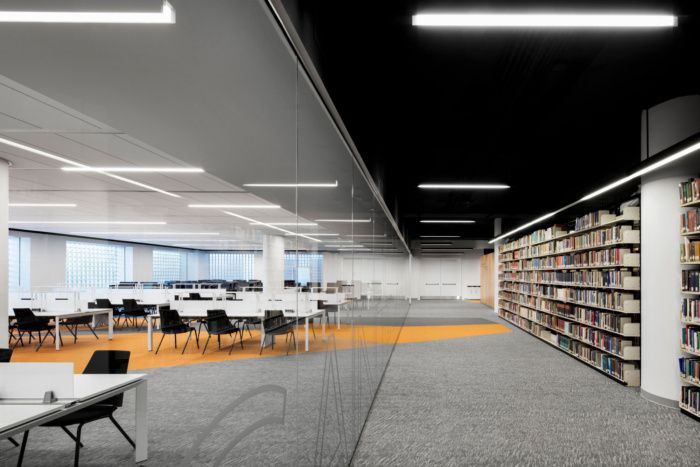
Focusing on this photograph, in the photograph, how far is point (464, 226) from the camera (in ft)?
55.7

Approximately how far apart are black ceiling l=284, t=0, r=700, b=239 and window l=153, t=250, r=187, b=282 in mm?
1027

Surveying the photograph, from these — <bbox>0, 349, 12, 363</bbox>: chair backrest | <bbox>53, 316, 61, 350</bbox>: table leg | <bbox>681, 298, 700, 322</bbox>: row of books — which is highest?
<bbox>53, 316, 61, 350</bbox>: table leg

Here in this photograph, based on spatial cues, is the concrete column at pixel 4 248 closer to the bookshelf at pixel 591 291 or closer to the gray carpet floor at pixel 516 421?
the gray carpet floor at pixel 516 421

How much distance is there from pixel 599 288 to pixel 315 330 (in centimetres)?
674

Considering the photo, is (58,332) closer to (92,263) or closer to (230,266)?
(92,263)

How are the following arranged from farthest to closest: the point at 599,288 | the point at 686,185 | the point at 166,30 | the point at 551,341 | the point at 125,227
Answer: the point at 551,341 < the point at 599,288 < the point at 686,185 < the point at 166,30 < the point at 125,227

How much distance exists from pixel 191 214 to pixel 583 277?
8196 millimetres

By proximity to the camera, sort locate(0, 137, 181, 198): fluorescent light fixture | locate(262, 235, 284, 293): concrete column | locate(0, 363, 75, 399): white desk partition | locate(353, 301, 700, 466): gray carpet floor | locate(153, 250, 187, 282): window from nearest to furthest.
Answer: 1. locate(0, 137, 181, 198): fluorescent light fixture
2. locate(0, 363, 75, 399): white desk partition
3. locate(153, 250, 187, 282): window
4. locate(262, 235, 284, 293): concrete column
5. locate(353, 301, 700, 466): gray carpet floor

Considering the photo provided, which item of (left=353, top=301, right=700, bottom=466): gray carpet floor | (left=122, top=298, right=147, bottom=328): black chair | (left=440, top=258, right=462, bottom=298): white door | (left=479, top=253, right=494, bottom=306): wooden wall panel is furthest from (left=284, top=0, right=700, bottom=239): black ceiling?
(left=440, top=258, right=462, bottom=298): white door

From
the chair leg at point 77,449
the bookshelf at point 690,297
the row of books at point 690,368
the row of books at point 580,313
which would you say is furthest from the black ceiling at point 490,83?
the row of books at point 690,368

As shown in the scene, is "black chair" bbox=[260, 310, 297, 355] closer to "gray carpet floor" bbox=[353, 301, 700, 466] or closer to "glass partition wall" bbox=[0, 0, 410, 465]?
"glass partition wall" bbox=[0, 0, 410, 465]

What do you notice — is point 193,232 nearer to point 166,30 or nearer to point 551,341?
point 166,30

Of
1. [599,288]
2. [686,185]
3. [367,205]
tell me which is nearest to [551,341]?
[599,288]

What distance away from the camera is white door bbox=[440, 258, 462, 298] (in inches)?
1064
